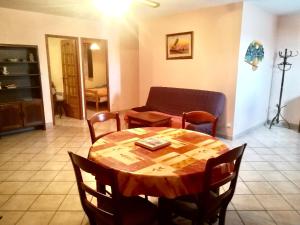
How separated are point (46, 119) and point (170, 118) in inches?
114

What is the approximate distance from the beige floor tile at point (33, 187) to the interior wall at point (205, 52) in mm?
3184

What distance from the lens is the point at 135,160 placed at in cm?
157

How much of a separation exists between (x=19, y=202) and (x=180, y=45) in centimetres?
386

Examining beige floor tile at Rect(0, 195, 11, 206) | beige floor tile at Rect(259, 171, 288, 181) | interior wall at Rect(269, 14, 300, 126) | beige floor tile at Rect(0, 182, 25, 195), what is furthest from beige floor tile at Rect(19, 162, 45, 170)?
interior wall at Rect(269, 14, 300, 126)

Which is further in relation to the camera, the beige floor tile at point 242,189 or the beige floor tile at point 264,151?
the beige floor tile at point 264,151

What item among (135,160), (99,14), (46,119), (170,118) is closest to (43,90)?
(46,119)

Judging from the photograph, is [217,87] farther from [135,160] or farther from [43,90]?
[43,90]

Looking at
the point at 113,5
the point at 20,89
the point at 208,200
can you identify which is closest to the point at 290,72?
the point at 113,5


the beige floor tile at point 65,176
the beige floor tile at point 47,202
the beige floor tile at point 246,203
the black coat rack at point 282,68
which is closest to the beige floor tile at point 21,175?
the beige floor tile at point 65,176

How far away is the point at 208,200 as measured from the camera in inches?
55.7

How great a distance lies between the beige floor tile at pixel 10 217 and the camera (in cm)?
205

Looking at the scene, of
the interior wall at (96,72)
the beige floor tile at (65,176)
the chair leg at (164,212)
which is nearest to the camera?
the chair leg at (164,212)

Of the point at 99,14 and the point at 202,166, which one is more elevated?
the point at 99,14

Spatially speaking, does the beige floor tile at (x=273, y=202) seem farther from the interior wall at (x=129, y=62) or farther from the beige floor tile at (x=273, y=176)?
the interior wall at (x=129, y=62)
